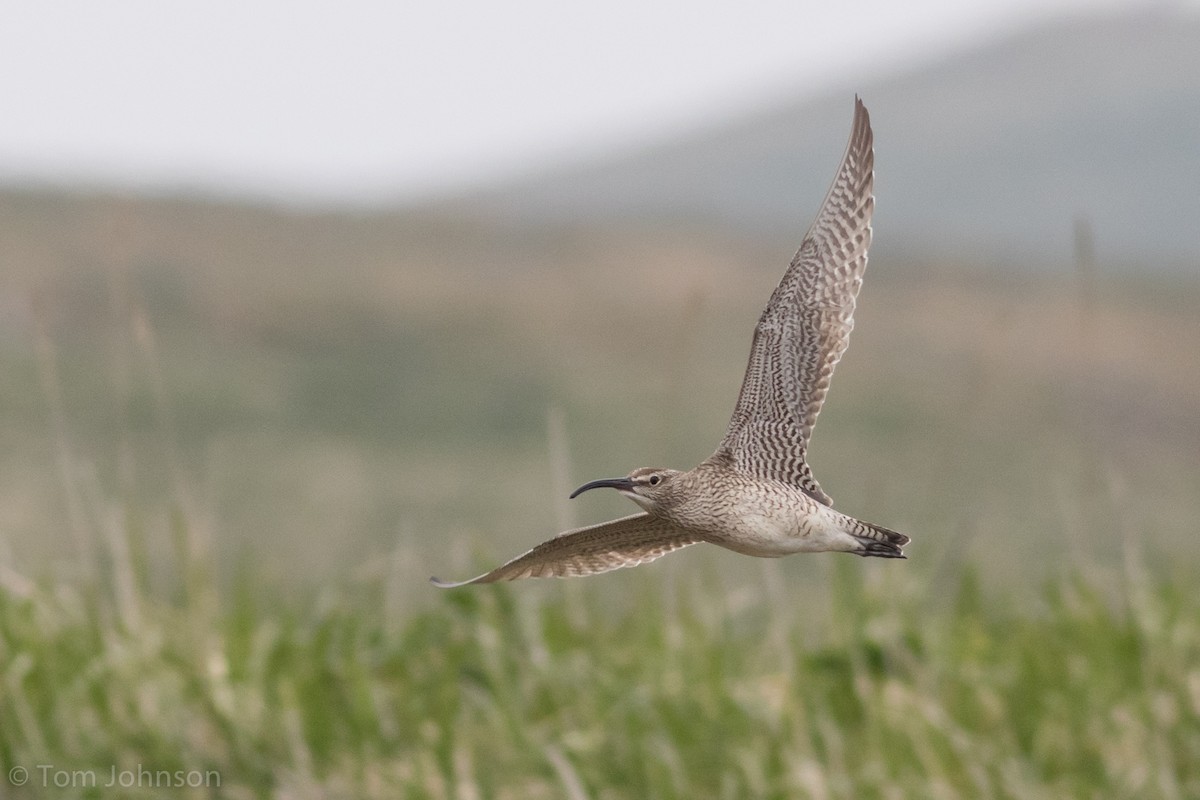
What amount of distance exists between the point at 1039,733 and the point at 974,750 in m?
1.01

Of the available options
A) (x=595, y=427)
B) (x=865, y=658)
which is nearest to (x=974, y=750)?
(x=865, y=658)

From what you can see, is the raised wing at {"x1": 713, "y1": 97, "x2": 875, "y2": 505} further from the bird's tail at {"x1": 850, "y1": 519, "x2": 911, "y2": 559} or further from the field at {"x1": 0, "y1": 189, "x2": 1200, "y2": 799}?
the field at {"x1": 0, "y1": 189, "x2": 1200, "y2": 799}

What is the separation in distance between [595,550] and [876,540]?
1.19 feet

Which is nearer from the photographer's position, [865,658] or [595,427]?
[865,658]

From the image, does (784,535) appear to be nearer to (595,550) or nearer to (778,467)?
(778,467)

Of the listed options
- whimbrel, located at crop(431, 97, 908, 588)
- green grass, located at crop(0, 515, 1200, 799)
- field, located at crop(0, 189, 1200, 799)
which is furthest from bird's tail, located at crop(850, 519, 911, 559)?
green grass, located at crop(0, 515, 1200, 799)

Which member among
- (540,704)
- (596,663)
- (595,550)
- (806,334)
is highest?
(806,334)

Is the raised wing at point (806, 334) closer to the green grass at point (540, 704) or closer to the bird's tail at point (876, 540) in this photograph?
the bird's tail at point (876, 540)

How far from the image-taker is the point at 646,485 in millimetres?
1626

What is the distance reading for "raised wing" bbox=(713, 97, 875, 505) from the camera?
167cm

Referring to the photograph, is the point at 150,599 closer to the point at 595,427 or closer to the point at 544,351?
the point at 595,427

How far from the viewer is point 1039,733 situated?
10516 millimetres

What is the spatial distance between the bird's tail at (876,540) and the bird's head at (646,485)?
196 mm

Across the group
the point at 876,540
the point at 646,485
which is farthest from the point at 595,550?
the point at 876,540
